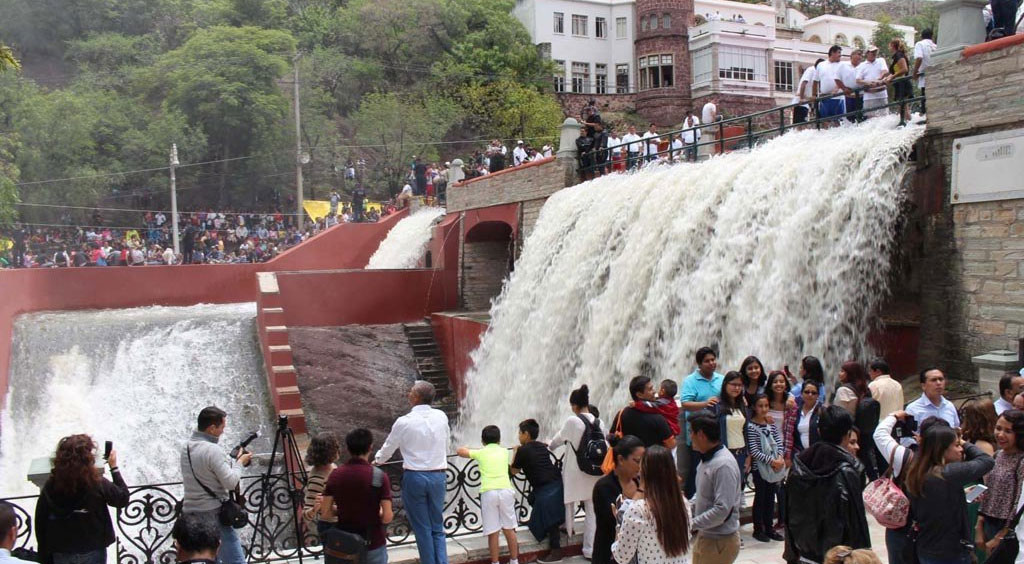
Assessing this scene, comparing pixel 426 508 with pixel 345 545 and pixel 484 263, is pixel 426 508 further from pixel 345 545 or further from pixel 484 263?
pixel 484 263

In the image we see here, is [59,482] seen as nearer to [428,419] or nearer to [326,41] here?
[428,419]

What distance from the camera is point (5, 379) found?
56.8 feet

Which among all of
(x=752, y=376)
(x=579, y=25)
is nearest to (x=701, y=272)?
(x=752, y=376)

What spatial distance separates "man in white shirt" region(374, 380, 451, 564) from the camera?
3.16 m

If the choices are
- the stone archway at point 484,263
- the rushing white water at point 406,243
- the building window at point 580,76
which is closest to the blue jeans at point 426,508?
the stone archway at point 484,263

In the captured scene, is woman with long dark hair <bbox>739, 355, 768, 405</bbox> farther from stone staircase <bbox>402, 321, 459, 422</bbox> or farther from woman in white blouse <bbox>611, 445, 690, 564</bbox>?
stone staircase <bbox>402, 321, 459, 422</bbox>

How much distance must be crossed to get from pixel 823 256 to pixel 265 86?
3819cm

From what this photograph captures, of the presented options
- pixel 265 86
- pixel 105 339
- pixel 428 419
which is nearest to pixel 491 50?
pixel 265 86

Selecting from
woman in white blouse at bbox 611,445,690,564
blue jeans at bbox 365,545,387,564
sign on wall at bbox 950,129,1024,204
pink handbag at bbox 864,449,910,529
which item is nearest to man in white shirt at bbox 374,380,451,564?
blue jeans at bbox 365,545,387,564

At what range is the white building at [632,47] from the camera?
177ft

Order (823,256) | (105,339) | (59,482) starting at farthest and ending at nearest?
1. (105,339)
2. (823,256)
3. (59,482)

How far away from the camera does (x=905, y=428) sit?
542 centimetres

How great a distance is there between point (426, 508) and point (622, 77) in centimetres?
5424

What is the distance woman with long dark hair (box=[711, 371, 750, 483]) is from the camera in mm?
6379
